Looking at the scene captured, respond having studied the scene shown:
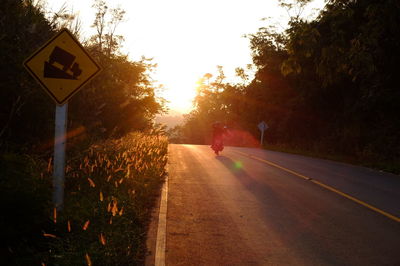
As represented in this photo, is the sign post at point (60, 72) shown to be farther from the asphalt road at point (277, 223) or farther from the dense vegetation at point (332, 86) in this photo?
the dense vegetation at point (332, 86)

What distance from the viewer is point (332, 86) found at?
33.3 meters

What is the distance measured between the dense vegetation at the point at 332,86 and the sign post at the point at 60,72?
1323 centimetres

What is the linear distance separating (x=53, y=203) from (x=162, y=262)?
2085 millimetres

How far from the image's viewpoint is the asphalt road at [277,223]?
5801 millimetres

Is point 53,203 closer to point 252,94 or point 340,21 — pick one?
point 340,21

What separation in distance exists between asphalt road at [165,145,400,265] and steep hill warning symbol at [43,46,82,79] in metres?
2.92

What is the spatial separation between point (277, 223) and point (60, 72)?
4476 mm

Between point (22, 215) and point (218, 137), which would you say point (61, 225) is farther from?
point (218, 137)

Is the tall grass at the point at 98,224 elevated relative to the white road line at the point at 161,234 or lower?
elevated

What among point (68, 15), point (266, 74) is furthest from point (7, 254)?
point (266, 74)

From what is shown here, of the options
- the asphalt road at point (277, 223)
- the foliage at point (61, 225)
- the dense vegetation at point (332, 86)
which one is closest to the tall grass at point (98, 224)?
the foliage at point (61, 225)

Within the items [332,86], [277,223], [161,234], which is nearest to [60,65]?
[161,234]

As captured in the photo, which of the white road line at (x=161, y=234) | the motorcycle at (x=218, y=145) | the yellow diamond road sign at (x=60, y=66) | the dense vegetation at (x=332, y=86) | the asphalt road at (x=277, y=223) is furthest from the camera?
the motorcycle at (x=218, y=145)

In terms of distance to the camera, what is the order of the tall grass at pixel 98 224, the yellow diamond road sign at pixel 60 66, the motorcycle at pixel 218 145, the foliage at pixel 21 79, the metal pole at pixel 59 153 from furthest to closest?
the motorcycle at pixel 218 145 < the foliage at pixel 21 79 < the metal pole at pixel 59 153 < the yellow diamond road sign at pixel 60 66 < the tall grass at pixel 98 224
